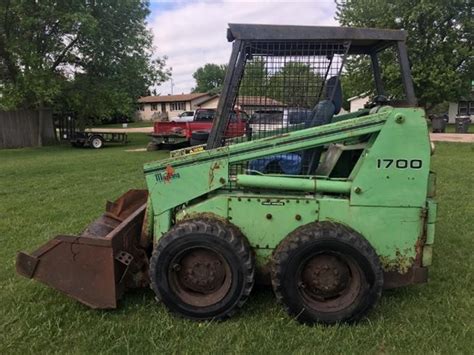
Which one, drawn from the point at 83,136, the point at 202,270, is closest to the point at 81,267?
the point at 202,270

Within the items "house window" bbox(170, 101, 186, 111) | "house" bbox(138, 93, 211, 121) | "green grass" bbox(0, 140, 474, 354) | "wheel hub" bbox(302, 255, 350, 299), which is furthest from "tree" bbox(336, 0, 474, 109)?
"house window" bbox(170, 101, 186, 111)

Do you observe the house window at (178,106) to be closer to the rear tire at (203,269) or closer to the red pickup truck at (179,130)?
the red pickup truck at (179,130)

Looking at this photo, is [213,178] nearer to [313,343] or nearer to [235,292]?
[235,292]

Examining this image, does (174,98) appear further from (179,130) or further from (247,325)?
(247,325)

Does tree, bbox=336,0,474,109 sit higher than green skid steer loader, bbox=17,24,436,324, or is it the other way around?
tree, bbox=336,0,474,109

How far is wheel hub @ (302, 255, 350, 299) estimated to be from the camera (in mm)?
3365

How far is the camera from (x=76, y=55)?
21.8m

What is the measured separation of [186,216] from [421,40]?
2656cm

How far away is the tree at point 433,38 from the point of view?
25.4m

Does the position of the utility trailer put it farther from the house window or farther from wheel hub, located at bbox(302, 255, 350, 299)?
the house window

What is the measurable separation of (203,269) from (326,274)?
911 mm

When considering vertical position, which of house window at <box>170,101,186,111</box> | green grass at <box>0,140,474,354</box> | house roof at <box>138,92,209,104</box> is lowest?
green grass at <box>0,140,474,354</box>

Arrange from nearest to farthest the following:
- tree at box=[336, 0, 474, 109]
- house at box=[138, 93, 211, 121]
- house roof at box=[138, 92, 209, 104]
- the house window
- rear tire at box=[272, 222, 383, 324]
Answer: rear tire at box=[272, 222, 383, 324]
tree at box=[336, 0, 474, 109]
house at box=[138, 93, 211, 121]
house roof at box=[138, 92, 209, 104]
the house window

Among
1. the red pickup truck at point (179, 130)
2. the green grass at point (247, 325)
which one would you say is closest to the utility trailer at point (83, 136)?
the red pickup truck at point (179, 130)
